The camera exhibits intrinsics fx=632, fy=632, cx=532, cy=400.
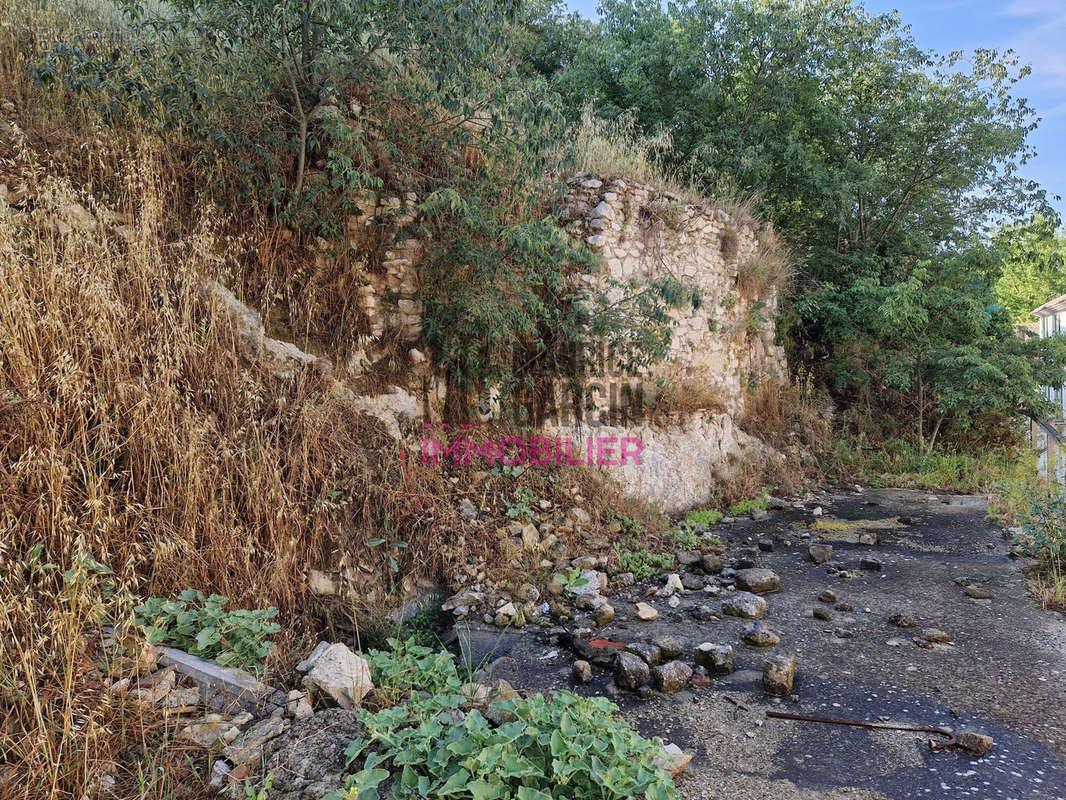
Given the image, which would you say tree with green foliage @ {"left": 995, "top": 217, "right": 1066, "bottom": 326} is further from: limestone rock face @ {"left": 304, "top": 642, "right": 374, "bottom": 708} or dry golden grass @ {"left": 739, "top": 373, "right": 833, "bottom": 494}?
limestone rock face @ {"left": 304, "top": 642, "right": 374, "bottom": 708}

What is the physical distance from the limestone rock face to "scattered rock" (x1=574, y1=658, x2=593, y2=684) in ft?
3.73

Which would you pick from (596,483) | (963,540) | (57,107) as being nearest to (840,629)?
(596,483)

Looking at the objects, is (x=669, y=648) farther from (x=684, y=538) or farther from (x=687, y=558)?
(x=684, y=538)

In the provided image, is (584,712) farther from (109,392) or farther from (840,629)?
(109,392)

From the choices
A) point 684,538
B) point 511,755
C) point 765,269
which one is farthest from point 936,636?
point 765,269

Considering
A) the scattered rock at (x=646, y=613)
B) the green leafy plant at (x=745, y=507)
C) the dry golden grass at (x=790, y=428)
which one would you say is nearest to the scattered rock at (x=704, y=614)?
the scattered rock at (x=646, y=613)

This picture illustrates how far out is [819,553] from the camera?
17.1 feet

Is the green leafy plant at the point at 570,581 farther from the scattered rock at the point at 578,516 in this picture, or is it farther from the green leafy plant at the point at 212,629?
the green leafy plant at the point at 212,629

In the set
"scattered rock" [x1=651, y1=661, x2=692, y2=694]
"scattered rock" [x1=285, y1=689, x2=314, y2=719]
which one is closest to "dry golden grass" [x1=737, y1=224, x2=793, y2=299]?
"scattered rock" [x1=651, y1=661, x2=692, y2=694]

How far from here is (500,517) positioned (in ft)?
15.9

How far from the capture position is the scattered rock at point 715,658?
11.0 feet

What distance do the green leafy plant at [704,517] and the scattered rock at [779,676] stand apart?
2892 millimetres

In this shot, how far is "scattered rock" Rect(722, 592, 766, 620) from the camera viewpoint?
13.4ft

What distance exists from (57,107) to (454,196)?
121 inches
